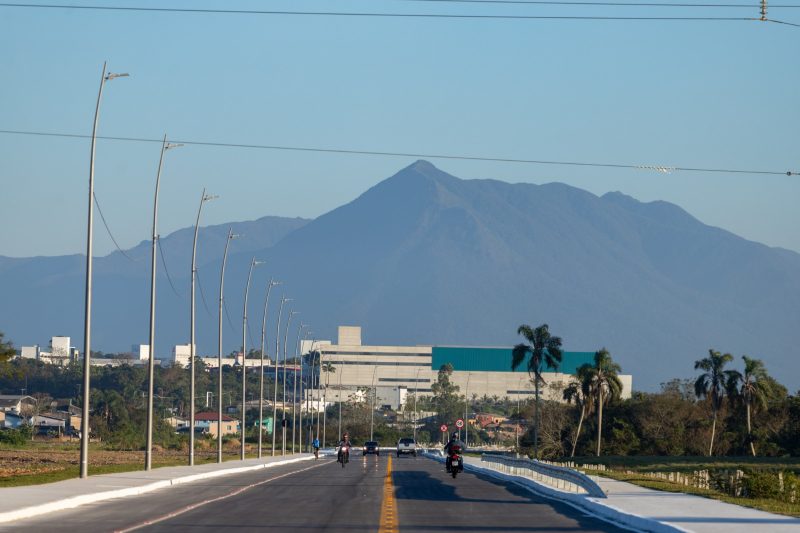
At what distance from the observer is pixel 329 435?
178m

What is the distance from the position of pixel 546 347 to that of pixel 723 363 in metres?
18.3

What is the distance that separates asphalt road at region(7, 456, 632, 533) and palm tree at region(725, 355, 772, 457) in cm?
9313

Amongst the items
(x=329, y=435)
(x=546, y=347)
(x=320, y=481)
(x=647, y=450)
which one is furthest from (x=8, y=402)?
(x=320, y=481)

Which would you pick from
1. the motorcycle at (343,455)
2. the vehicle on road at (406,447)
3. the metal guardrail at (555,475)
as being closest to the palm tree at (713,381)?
the vehicle on road at (406,447)

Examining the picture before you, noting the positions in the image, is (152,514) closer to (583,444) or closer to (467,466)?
(467,466)

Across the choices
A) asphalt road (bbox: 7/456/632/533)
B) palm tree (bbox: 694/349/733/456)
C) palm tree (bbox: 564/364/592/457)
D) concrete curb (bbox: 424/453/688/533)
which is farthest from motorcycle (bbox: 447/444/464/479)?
palm tree (bbox: 694/349/733/456)

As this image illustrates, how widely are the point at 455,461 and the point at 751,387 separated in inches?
3361

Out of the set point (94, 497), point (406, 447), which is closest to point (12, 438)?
point (406, 447)

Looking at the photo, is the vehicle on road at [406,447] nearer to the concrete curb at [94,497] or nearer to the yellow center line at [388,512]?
the concrete curb at [94,497]

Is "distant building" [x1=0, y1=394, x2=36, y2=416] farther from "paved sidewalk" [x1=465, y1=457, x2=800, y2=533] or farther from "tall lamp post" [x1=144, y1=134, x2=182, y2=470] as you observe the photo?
"paved sidewalk" [x1=465, y1=457, x2=800, y2=533]

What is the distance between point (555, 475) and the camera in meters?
44.8

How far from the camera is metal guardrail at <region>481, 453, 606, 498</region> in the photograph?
38281 mm

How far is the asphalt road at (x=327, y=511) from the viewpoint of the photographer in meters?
26.9

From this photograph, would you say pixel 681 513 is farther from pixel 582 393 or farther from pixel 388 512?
pixel 582 393
